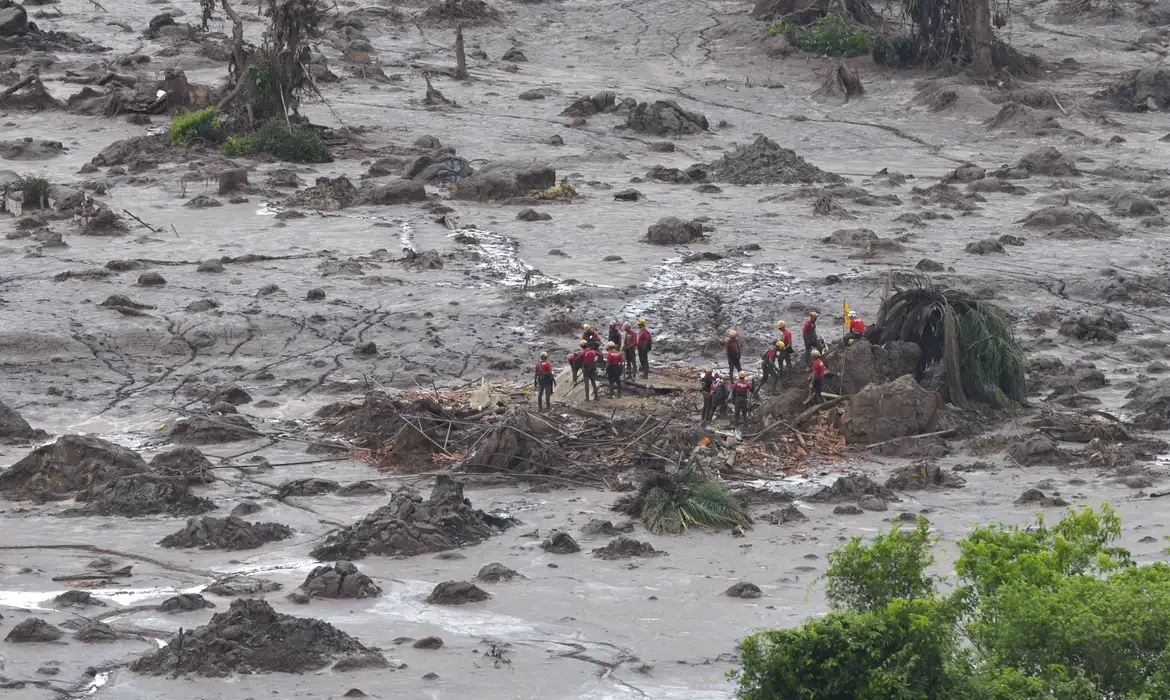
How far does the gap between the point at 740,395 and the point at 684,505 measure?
2.98 metres

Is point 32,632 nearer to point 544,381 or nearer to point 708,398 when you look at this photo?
point 544,381

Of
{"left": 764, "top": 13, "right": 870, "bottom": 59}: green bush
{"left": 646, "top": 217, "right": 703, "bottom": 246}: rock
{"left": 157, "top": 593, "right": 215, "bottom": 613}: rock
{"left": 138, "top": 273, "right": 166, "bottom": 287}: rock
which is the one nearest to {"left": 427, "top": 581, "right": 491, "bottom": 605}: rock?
{"left": 157, "top": 593, "right": 215, "bottom": 613}: rock

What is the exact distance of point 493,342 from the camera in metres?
21.1

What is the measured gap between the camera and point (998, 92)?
126 feet

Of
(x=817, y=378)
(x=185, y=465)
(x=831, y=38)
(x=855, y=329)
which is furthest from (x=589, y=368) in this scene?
(x=831, y=38)

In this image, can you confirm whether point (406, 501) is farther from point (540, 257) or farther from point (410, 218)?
point (410, 218)

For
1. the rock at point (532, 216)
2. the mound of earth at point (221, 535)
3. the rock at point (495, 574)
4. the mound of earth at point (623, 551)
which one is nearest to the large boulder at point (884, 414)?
the mound of earth at point (623, 551)

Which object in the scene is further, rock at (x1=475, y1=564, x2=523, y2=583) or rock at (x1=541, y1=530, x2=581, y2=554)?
rock at (x1=541, y1=530, x2=581, y2=554)

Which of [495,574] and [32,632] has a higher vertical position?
[32,632]

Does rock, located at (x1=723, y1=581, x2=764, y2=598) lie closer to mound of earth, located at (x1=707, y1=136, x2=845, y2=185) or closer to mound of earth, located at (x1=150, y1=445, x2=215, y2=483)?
mound of earth, located at (x1=150, y1=445, x2=215, y2=483)

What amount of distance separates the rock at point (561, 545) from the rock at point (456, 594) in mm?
1355

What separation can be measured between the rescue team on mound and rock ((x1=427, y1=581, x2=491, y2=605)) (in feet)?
16.8

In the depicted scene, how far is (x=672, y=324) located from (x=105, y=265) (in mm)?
7776

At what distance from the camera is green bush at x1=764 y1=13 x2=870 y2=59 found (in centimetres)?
4194
